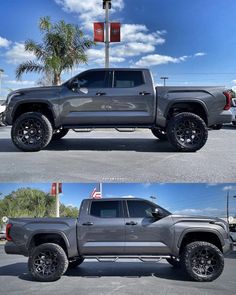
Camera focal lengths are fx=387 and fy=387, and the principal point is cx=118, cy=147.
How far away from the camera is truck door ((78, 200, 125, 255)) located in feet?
23.5

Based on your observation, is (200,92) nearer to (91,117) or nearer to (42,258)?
(91,117)

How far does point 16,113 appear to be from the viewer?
9234 millimetres

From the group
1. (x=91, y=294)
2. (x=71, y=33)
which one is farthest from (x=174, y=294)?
(x=71, y=33)

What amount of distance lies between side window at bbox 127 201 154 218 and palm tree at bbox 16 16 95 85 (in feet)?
56.9

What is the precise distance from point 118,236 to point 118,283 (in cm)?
84

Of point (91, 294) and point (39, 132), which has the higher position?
point (39, 132)

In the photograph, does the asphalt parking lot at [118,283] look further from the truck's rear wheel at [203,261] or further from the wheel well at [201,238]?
the wheel well at [201,238]

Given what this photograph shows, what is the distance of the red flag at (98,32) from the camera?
2020 centimetres

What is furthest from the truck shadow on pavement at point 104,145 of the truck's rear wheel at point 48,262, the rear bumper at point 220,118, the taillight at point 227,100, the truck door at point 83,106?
the truck's rear wheel at point 48,262

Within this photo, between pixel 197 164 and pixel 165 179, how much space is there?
45.0 inches

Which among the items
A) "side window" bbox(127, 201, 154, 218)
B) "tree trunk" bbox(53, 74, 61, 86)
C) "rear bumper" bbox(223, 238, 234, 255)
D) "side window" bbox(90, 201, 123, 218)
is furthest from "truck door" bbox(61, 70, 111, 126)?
"tree trunk" bbox(53, 74, 61, 86)

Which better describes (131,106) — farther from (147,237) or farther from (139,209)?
(147,237)

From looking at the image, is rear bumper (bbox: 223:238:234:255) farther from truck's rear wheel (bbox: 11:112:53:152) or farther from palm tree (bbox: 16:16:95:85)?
palm tree (bbox: 16:16:95:85)

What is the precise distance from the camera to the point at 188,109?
364 inches
